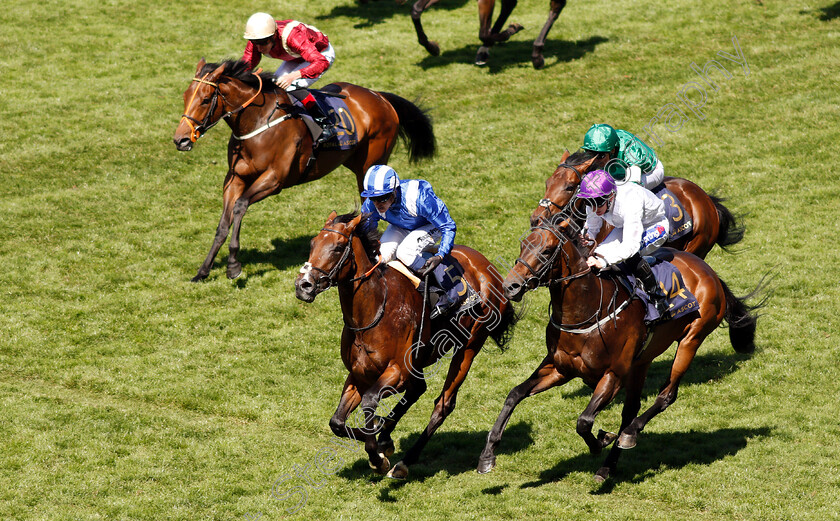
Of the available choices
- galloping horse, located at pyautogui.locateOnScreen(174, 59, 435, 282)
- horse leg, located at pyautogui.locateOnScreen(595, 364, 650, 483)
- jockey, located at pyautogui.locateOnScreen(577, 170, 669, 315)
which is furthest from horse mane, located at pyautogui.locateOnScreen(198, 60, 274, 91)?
horse leg, located at pyautogui.locateOnScreen(595, 364, 650, 483)

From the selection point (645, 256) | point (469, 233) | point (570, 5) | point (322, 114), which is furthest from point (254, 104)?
point (570, 5)

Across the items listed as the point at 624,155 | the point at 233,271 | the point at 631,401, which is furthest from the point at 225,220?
the point at 631,401

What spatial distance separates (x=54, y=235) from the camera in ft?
39.5

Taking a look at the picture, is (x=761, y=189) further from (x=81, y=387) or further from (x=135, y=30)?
(x=135, y=30)

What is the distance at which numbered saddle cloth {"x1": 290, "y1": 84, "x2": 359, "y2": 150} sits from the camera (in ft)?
36.7

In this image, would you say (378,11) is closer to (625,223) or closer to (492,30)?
(492,30)

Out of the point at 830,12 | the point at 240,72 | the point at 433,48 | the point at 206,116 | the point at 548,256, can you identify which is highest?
the point at 548,256

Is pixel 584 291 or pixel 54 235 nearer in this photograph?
pixel 584 291

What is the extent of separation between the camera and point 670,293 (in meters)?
7.37

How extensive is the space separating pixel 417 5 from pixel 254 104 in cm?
745

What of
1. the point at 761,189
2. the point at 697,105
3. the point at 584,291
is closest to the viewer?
the point at 584,291

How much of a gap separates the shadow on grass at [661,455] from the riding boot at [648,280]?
152 cm

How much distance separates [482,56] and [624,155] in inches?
384

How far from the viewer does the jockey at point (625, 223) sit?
6.60m
